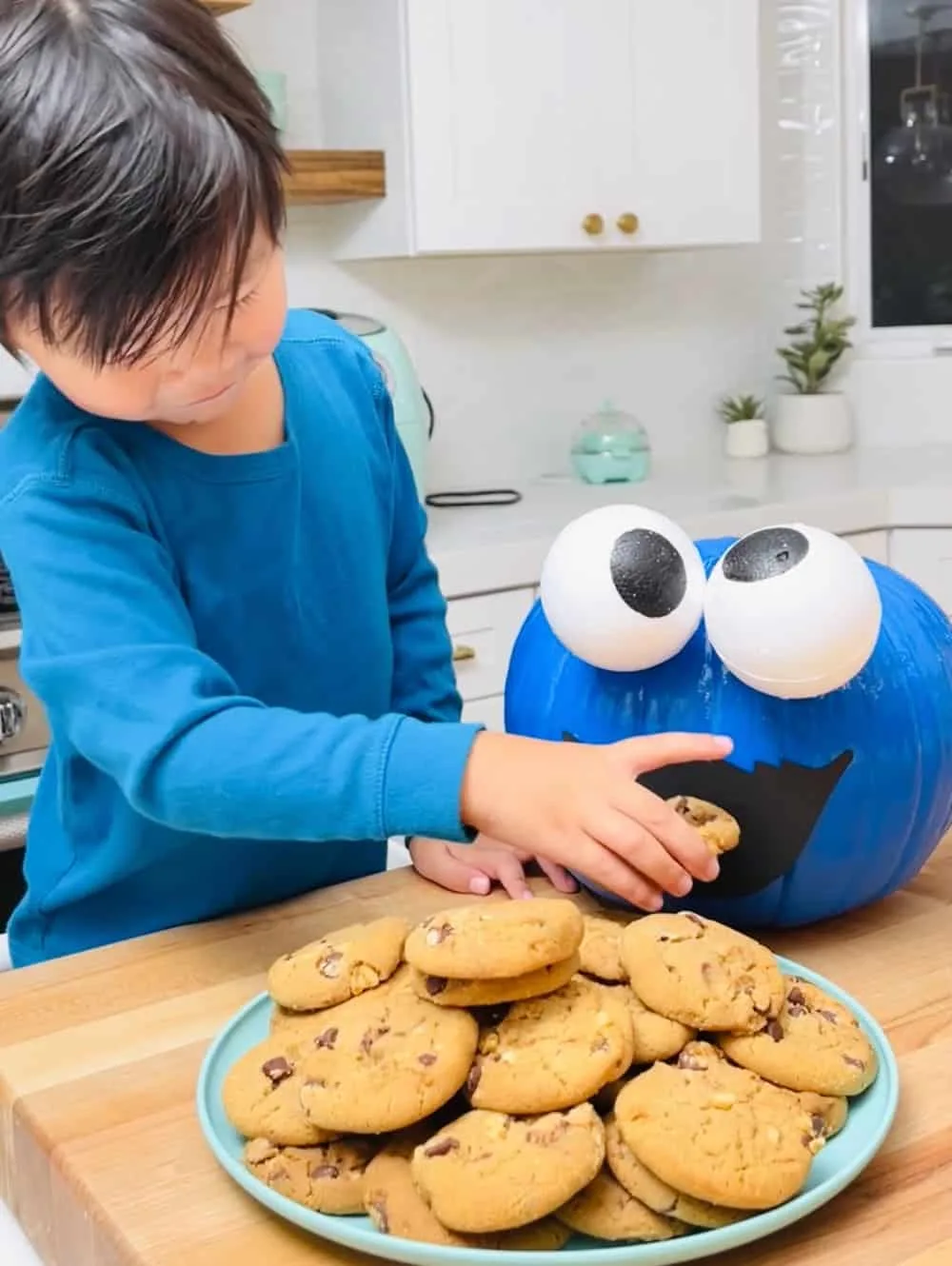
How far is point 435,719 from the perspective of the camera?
1092 millimetres

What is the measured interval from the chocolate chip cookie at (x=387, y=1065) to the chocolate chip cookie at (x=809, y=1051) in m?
0.11

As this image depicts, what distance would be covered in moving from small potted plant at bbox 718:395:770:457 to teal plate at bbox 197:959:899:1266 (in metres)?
2.32

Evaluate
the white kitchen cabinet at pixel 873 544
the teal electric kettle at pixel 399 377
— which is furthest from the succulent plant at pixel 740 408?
the teal electric kettle at pixel 399 377

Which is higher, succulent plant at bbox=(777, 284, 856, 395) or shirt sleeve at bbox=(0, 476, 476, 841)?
succulent plant at bbox=(777, 284, 856, 395)

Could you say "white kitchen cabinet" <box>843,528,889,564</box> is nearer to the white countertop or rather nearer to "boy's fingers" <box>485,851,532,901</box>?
the white countertop

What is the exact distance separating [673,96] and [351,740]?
6.55 feet

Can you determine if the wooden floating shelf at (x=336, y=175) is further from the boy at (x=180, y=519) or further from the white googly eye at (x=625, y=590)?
the white googly eye at (x=625, y=590)

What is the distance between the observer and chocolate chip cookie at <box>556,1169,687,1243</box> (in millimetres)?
534

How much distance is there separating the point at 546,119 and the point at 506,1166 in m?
2.06

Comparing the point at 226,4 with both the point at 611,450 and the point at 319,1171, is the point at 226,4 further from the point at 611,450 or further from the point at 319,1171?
the point at 319,1171

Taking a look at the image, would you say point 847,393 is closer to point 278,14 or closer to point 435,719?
point 278,14

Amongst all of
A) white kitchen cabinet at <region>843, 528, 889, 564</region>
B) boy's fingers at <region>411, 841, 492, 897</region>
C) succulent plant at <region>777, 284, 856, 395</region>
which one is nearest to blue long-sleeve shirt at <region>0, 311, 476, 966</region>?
boy's fingers at <region>411, 841, 492, 897</region>

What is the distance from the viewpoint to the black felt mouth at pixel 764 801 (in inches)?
31.0

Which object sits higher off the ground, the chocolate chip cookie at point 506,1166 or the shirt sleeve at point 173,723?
the shirt sleeve at point 173,723
